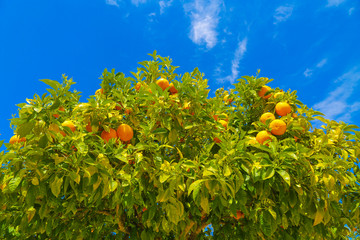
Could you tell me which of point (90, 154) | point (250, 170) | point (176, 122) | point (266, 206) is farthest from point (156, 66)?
point (266, 206)

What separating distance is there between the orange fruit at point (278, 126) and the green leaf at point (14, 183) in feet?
9.16

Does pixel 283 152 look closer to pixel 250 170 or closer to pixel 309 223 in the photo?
pixel 250 170

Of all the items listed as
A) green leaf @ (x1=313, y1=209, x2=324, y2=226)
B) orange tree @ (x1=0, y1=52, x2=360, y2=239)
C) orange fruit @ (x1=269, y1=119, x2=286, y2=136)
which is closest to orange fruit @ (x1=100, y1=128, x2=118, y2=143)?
orange tree @ (x1=0, y1=52, x2=360, y2=239)

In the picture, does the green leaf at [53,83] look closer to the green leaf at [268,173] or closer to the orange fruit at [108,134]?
the orange fruit at [108,134]

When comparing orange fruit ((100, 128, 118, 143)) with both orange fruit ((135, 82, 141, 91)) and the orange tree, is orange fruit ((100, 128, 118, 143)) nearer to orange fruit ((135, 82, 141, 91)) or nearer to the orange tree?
the orange tree

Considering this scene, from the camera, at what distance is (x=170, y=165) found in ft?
9.36

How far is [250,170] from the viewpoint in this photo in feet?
8.75

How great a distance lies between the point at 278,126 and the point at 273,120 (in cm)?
13

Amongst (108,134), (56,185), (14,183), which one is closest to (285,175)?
(108,134)

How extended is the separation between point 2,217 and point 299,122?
4100 millimetres

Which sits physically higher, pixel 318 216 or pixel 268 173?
pixel 268 173

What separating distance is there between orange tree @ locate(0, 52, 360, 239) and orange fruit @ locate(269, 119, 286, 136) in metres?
0.01

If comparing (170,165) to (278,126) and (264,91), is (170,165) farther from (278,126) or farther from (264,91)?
(264,91)

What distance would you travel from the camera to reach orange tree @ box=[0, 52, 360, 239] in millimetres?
2406
